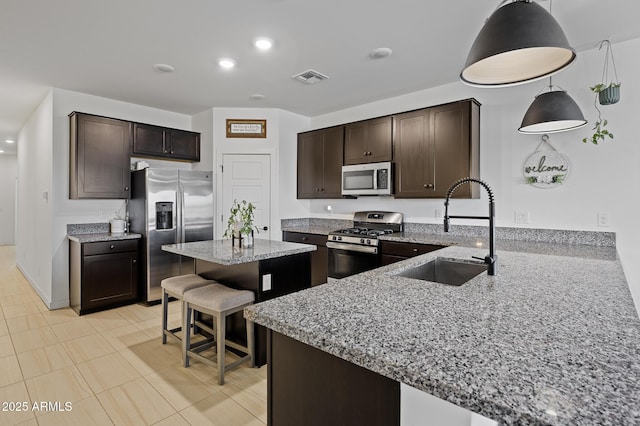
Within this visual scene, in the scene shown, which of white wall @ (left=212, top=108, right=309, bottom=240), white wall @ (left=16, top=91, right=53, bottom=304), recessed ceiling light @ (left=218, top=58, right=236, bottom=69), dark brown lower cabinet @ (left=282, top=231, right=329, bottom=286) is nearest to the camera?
recessed ceiling light @ (left=218, top=58, right=236, bottom=69)

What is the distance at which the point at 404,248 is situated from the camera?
11.5 ft

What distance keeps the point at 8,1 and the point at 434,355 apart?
339 centimetres

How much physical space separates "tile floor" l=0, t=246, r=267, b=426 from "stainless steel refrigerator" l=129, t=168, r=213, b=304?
2.32 feet

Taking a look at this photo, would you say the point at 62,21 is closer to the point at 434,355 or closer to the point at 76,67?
the point at 76,67

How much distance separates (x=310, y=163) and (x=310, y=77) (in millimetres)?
1511

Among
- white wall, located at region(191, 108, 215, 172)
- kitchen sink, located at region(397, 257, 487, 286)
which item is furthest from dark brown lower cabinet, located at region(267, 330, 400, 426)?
white wall, located at region(191, 108, 215, 172)

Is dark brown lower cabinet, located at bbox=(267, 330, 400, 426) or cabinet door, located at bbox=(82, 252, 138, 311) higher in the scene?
dark brown lower cabinet, located at bbox=(267, 330, 400, 426)

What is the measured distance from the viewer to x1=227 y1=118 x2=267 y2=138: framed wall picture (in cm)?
477

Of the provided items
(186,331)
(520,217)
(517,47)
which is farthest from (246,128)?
(517,47)

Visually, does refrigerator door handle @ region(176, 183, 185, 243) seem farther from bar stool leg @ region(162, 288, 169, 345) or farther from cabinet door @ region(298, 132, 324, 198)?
cabinet door @ region(298, 132, 324, 198)

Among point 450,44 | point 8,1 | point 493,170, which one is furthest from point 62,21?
point 493,170

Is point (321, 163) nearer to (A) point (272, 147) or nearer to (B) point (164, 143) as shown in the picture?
(A) point (272, 147)

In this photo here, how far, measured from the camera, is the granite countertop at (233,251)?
2352 millimetres

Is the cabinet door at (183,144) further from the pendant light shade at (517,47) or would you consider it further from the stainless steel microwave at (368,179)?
the pendant light shade at (517,47)
